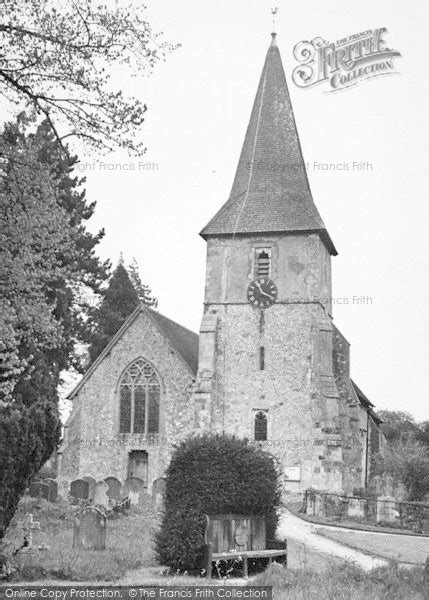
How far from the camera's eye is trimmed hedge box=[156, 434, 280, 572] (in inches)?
532

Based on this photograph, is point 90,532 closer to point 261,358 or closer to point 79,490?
point 79,490

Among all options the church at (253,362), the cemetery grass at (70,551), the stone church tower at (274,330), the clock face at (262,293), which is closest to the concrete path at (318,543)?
the cemetery grass at (70,551)

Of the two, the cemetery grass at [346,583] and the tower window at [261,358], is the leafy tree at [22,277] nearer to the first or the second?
the cemetery grass at [346,583]

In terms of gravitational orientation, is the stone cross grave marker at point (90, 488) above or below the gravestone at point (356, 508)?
above

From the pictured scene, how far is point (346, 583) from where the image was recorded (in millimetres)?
11773

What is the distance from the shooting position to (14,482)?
38.1ft

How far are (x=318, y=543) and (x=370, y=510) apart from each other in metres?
8.34

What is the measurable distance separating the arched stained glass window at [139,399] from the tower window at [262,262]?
5.88 metres

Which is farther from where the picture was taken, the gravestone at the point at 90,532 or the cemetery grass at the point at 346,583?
the gravestone at the point at 90,532

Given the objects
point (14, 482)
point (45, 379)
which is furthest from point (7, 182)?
A: point (45, 379)

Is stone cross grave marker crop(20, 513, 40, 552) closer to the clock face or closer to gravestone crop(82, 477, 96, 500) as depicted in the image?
gravestone crop(82, 477, 96, 500)

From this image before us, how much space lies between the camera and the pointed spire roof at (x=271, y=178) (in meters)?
34.1

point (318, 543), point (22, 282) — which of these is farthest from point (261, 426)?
point (22, 282)

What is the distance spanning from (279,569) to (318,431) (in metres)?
19.1
